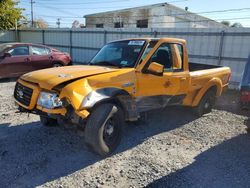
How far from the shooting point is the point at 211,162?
396 cm

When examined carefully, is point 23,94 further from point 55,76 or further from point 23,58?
point 23,58

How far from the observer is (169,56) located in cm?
504

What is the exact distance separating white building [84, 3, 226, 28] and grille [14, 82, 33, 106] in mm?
19549

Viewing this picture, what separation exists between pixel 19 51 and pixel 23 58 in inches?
13.1

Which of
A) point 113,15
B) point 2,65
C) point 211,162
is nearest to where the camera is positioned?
point 211,162

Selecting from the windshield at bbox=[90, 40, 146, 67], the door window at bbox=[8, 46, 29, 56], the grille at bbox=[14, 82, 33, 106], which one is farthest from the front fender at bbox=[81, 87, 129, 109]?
the door window at bbox=[8, 46, 29, 56]

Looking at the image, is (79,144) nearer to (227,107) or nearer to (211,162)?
(211,162)

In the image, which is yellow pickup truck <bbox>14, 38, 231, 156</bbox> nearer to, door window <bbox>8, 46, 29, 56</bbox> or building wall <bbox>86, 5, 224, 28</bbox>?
door window <bbox>8, 46, 29, 56</bbox>

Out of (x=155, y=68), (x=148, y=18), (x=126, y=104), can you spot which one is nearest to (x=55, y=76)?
(x=126, y=104)

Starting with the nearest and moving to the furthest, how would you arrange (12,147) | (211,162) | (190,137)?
(211,162) < (12,147) < (190,137)

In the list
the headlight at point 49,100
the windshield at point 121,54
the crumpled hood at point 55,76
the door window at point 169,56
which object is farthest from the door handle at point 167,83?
the headlight at point 49,100

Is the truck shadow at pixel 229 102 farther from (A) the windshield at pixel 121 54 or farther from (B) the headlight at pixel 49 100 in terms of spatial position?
(B) the headlight at pixel 49 100

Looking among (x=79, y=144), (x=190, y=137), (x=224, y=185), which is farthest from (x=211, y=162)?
(x=79, y=144)

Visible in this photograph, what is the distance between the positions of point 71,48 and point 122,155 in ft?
40.5
